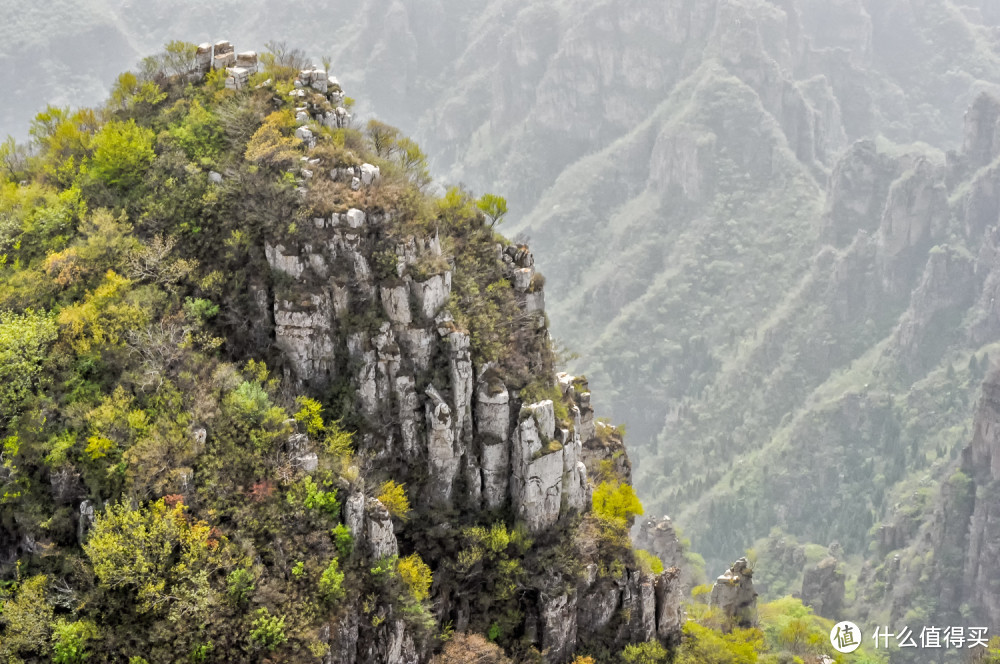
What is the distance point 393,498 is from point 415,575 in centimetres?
345

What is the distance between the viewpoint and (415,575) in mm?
35938

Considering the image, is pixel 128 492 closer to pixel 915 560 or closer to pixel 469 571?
pixel 469 571

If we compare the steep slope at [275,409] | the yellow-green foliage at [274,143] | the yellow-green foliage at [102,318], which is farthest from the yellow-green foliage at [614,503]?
the yellow-green foliage at [102,318]

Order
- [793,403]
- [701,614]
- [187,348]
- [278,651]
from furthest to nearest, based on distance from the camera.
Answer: [793,403] < [701,614] < [187,348] < [278,651]

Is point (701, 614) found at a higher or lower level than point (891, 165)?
lower

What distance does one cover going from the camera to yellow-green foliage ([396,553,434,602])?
35.7 m

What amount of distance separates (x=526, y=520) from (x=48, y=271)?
25107mm

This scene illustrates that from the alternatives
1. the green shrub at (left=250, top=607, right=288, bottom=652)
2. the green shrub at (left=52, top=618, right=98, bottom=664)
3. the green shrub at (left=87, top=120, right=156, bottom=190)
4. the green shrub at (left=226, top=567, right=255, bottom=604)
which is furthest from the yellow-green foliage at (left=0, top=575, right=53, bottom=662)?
the green shrub at (left=87, top=120, right=156, bottom=190)

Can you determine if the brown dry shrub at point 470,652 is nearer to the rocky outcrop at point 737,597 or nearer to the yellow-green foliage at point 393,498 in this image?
the yellow-green foliage at point 393,498

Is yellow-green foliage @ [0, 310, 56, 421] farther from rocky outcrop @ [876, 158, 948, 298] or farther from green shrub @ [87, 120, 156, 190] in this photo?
rocky outcrop @ [876, 158, 948, 298]

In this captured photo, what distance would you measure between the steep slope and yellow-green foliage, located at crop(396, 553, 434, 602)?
0.34 ft

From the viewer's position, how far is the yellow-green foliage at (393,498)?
36.8 meters

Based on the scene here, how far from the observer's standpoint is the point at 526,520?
41.2 metres

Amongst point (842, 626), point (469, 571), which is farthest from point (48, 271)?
point (842, 626)
